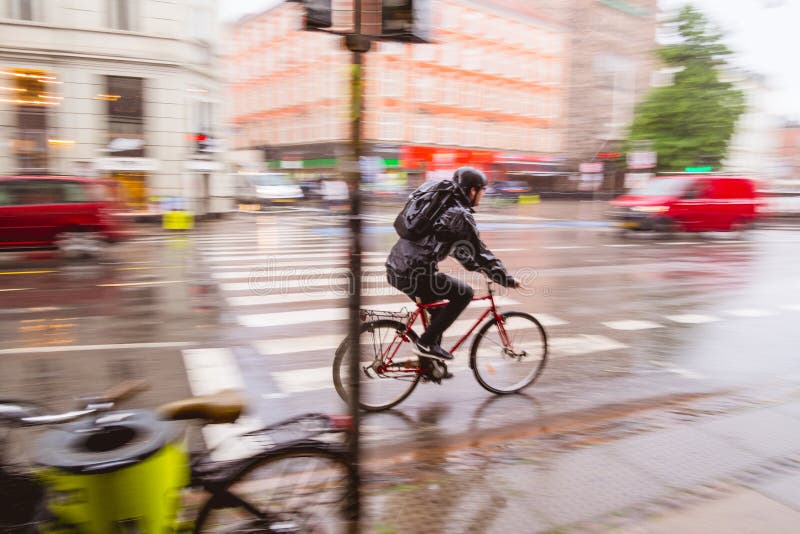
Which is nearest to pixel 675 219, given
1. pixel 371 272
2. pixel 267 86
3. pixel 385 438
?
pixel 371 272

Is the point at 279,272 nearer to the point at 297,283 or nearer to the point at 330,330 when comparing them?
the point at 297,283

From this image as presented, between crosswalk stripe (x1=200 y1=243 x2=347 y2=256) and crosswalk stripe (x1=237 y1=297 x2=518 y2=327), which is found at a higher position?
crosswalk stripe (x1=200 y1=243 x2=347 y2=256)

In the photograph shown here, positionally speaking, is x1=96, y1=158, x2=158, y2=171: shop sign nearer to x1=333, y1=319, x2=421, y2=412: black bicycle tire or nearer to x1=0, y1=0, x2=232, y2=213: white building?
x1=0, y1=0, x2=232, y2=213: white building

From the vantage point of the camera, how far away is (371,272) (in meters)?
11.8

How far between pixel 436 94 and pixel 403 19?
48854 millimetres

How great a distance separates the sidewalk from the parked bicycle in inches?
23.1

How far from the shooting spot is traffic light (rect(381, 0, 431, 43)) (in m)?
2.67

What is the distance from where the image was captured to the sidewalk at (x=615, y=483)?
10.7 feet

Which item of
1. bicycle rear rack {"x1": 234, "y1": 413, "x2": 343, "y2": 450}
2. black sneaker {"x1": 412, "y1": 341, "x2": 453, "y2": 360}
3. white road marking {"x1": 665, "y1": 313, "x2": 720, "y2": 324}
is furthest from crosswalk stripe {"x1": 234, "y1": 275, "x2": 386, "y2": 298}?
bicycle rear rack {"x1": 234, "y1": 413, "x2": 343, "y2": 450}

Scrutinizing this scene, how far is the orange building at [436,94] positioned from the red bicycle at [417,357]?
126ft

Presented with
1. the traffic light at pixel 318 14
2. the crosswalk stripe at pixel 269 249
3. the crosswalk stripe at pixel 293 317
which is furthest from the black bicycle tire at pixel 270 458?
the crosswalk stripe at pixel 269 249

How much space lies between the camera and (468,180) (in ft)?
14.9

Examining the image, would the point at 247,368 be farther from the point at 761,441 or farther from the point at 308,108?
the point at 308,108

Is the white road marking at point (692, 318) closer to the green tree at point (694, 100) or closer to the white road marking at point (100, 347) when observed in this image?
the white road marking at point (100, 347)
